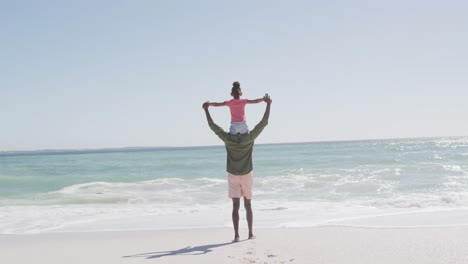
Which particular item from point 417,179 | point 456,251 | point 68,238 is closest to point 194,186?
point 417,179

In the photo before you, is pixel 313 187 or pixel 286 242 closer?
pixel 286 242

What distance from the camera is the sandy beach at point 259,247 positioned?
4.57 metres

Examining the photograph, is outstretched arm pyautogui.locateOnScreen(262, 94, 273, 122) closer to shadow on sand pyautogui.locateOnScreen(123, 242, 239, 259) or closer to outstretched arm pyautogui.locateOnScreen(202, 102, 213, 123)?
outstretched arm pyautogui.locateOnScreen(202, 102, 213, 123)

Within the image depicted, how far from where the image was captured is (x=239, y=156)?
5578mm

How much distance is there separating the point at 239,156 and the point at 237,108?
0.58m

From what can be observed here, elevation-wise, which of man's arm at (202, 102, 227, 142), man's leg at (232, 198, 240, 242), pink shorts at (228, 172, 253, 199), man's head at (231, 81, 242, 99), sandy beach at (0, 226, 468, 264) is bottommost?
sandy beach at (0, 226, 468, 264)

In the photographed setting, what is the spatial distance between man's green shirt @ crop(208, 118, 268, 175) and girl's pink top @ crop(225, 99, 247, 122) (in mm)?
195

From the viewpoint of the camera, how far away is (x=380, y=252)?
4.67 meters

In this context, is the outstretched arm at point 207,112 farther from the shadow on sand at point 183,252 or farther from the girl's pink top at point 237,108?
the shadow on sand at point 183,252

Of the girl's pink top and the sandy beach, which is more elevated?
the girl's pink top

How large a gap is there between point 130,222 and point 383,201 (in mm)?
5484

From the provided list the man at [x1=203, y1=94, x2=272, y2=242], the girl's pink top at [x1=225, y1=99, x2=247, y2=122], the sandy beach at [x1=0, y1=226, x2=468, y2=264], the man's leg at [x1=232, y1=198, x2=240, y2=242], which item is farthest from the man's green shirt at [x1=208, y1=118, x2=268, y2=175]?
the sandy beach at [x1=0, y1=226, x2=468, y2=264]

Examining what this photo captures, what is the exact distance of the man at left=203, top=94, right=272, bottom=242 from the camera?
5.51m

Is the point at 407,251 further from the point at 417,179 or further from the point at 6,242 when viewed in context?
the point at 417,179
